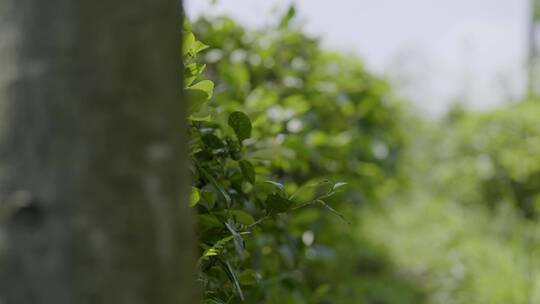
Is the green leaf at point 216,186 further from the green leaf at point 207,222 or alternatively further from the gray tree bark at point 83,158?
the gray tree bark at point 83,158

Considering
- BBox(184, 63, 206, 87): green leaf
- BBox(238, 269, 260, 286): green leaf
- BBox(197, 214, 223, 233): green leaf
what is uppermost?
BBox(184, 63, 206, 87): green leaf

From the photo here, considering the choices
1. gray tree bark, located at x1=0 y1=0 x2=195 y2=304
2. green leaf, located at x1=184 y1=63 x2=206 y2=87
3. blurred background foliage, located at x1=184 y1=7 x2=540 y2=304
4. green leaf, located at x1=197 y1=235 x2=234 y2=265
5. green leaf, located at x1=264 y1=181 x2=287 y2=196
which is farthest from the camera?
blurred background foliage, located at x1=184 y1=7 x2=540 y2=304

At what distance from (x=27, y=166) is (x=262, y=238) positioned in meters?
1.88

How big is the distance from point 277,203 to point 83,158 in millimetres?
841

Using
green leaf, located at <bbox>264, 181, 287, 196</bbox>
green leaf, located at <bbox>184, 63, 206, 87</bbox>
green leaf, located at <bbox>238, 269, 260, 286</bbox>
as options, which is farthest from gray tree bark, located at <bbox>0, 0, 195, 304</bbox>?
green leaf, located at <bbox>238, 269, 260, 286</bbox>

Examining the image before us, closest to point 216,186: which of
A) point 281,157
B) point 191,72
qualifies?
point 191,72

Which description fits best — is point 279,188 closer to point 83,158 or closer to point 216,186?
point 216,186

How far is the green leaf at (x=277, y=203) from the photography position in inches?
63.0

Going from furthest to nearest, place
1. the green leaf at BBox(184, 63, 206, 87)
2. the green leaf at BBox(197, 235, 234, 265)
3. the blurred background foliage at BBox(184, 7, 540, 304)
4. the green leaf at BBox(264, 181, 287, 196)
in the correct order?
the blurred background foliage at BBox(184, 7, 540, 304) < the green leaf at BBox(264, 181, 287, 196) < the green leaf at BBox(184, 63, 206, 87) < the green leaf at BBox(197, 235, 234, 265)

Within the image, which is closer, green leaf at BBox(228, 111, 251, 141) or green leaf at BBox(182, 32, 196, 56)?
green leaf at BBox(182, 32, 196, 56)

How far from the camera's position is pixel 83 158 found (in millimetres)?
801

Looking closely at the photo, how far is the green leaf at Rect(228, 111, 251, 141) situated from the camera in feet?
5.50

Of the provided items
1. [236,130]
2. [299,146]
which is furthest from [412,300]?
[236,130]

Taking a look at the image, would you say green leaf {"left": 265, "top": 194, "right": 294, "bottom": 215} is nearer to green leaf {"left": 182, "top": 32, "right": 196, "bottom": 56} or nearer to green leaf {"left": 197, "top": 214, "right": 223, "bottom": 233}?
green leaf {"left": 197, "top": 214, "right": 223, "bottom": 233}
